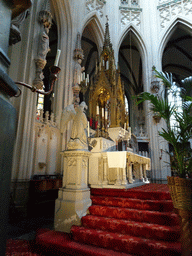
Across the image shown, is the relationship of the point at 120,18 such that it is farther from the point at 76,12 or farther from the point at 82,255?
the point at 82,255

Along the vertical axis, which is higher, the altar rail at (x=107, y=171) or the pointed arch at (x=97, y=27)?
the pointed arch at (x=97, y=27)

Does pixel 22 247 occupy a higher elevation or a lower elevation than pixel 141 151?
lower

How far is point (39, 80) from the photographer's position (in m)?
5.36

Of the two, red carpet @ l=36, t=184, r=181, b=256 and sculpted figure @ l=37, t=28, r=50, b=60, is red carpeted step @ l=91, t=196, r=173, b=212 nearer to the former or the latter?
red carpet @ l=36, t=184, r=181, b=256

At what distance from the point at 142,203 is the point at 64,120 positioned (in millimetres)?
1921

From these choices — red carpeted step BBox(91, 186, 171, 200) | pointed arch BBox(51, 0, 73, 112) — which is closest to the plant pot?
red carpeted step BBox(91, 186, 171, 200)

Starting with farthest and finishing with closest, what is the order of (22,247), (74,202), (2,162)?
(74,202), (22,247), (2,162)

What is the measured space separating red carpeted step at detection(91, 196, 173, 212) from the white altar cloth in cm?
79

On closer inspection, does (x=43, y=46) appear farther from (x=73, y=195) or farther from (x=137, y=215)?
(x=137, y=215)

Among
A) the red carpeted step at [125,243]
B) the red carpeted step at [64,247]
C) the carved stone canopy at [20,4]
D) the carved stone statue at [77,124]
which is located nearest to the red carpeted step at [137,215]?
the red carpeted step at [125,243]

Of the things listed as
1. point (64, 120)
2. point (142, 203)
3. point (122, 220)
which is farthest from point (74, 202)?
point (64, 120)

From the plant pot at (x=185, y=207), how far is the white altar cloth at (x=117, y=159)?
190 cm

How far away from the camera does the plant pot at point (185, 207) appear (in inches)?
64.8

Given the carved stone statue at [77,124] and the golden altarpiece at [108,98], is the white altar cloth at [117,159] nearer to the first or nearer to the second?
the carved stone statue at [77,124]
